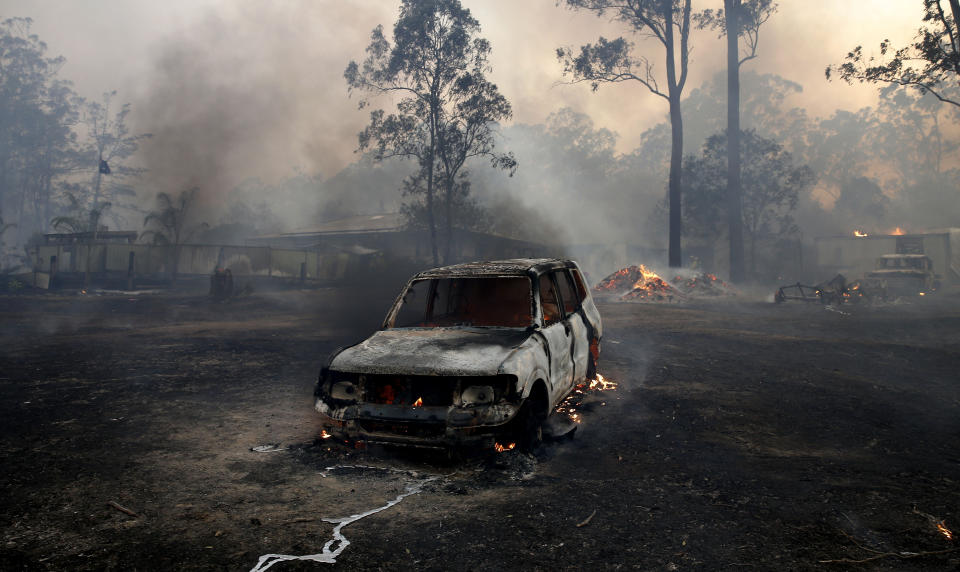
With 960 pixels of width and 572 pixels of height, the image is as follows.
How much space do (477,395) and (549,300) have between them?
5.87ft

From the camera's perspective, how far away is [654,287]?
78.9 ft

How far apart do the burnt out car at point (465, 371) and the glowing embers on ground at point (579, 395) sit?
1.31 feet

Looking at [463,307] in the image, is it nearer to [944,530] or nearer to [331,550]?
[331,550]

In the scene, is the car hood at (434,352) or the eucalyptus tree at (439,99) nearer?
the car hood at (434,352)

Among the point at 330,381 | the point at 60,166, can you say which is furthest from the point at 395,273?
the point at 60,166

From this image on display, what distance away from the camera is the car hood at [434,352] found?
4.17m

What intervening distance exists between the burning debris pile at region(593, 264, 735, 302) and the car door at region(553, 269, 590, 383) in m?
17.7

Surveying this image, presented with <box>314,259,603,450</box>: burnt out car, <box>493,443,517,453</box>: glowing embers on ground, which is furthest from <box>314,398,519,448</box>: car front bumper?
<box>493,443,517,453</box>: glowing embers on ground

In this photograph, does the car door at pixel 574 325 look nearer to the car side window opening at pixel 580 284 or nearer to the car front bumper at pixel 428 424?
the car side window opening at pixel 580 284

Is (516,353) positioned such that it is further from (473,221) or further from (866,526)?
(473,221)

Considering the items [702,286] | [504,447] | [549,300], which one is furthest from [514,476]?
[702,286]

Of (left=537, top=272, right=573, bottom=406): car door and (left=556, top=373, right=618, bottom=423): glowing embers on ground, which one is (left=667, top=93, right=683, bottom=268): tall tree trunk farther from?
(left=537, top=272, right=573, bottom=406): car door

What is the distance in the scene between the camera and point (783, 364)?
341 inches

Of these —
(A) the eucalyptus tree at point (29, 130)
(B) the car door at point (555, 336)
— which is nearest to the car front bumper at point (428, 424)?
(B) the car door at point (555, 336)
